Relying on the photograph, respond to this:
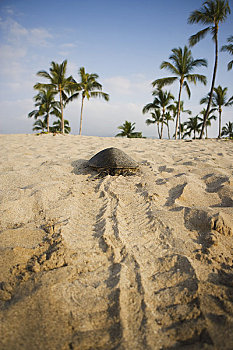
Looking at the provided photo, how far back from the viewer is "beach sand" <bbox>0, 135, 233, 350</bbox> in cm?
81

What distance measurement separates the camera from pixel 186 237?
1.47 meters

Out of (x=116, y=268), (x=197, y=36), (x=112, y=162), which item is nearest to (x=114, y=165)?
(x=112, y=162)

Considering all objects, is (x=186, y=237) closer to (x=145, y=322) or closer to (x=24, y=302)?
(x=145, y=322)

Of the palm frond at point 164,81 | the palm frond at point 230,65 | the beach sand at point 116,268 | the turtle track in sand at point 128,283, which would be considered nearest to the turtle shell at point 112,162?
the beach sand at point 116,268

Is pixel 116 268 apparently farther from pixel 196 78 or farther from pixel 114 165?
pixel 196 78

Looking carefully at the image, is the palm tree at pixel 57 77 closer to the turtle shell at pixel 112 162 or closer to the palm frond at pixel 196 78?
the palm frond at pixel 196 78

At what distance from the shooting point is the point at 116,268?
117cm

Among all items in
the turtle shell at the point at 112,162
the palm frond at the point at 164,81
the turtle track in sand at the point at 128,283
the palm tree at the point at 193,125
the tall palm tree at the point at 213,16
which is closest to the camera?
the turtle track in sand at the point at 128,283

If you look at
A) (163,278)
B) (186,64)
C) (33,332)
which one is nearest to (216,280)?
(163,278)

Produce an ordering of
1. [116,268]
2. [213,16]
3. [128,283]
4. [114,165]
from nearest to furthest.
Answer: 1. [128,283]
2. [116,268]
3. [114,165]
4. [213,16]

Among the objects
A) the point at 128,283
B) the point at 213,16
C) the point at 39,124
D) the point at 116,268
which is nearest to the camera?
the point at 128,283

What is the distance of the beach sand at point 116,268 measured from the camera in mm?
814

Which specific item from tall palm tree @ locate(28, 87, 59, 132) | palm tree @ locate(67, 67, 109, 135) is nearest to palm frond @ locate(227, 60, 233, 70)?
palm tree @ locate(67, 67, 109, 135)

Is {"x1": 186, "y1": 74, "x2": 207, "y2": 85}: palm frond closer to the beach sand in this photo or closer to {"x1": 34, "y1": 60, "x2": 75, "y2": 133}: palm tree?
{"x1": 34, "y1": 60, "x2": 75, "y2": 133}: palm tree
